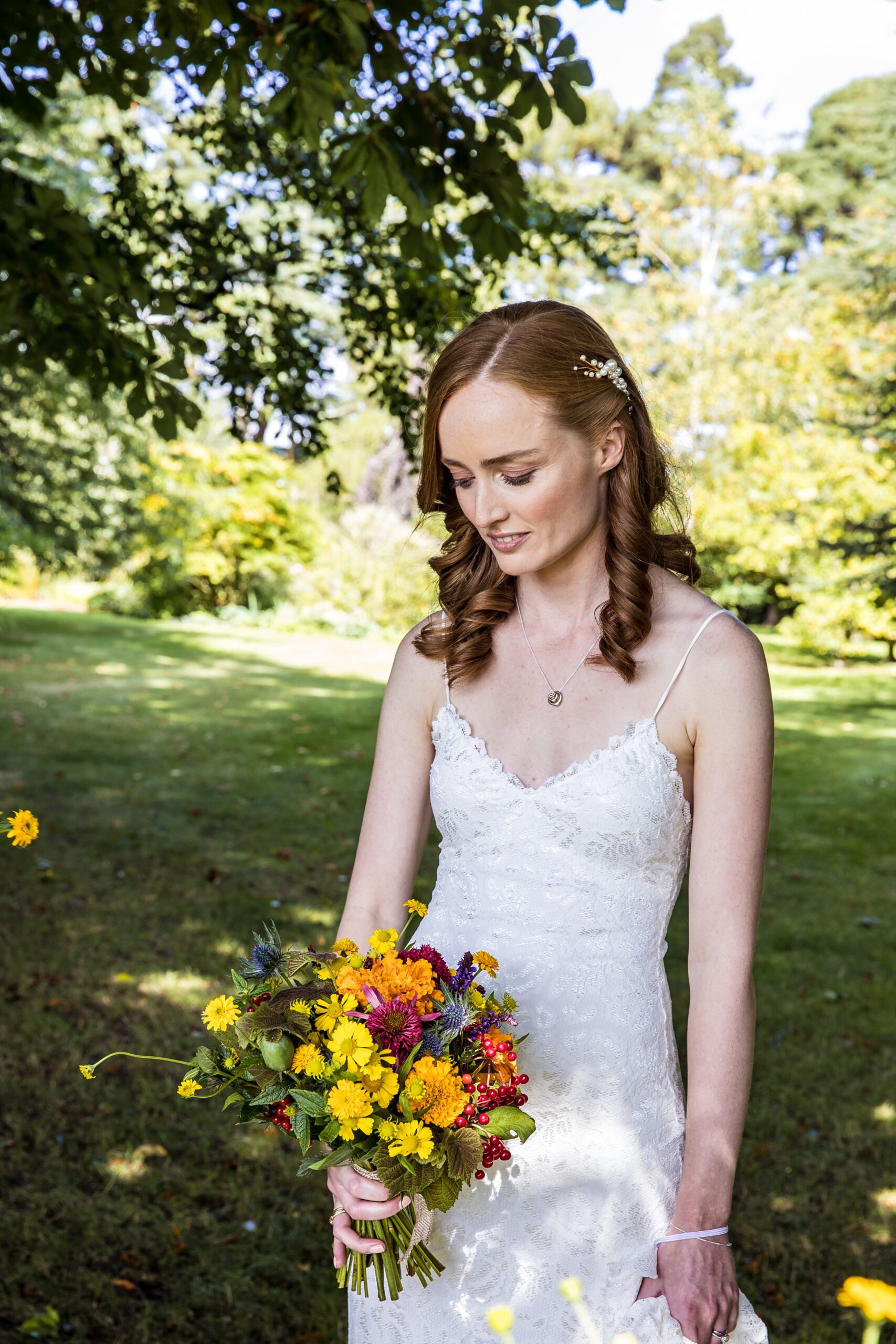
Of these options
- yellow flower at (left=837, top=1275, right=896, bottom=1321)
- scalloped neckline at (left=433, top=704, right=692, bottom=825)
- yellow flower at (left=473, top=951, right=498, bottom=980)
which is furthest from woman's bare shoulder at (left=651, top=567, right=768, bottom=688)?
yellow flower at (left=837, top=1275, right=896, bottom=1321)

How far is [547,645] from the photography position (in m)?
2.17

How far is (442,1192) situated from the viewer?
5.07 feet

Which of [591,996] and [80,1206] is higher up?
[591,996]

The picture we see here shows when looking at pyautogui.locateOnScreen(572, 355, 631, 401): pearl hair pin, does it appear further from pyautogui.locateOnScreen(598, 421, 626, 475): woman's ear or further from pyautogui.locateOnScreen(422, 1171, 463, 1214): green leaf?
pyautogui.locateOnScreen(422, 1171, 463, 1214): green leaf

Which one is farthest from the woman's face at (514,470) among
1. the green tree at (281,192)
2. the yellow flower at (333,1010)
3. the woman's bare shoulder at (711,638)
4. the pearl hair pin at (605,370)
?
the green tree at (281,192)

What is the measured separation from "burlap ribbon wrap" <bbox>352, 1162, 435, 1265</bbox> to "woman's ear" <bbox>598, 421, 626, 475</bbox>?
1287 millimetres

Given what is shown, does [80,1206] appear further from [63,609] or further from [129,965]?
[63,609]

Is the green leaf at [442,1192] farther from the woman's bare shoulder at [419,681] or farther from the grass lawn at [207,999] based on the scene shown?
the woman's bare shoulder at [419,681]

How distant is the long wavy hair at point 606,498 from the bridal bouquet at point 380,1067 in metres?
0.69

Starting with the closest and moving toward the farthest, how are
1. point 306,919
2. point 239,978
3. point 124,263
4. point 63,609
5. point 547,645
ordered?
point 239,978
point 547,645
point 124,263
point 306,919
point 63,609

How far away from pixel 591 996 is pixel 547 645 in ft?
2.14

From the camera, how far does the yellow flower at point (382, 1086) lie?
1449 millimetres

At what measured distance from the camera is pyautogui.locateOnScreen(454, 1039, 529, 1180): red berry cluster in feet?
5.13

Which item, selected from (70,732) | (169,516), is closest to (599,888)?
(70,732)
